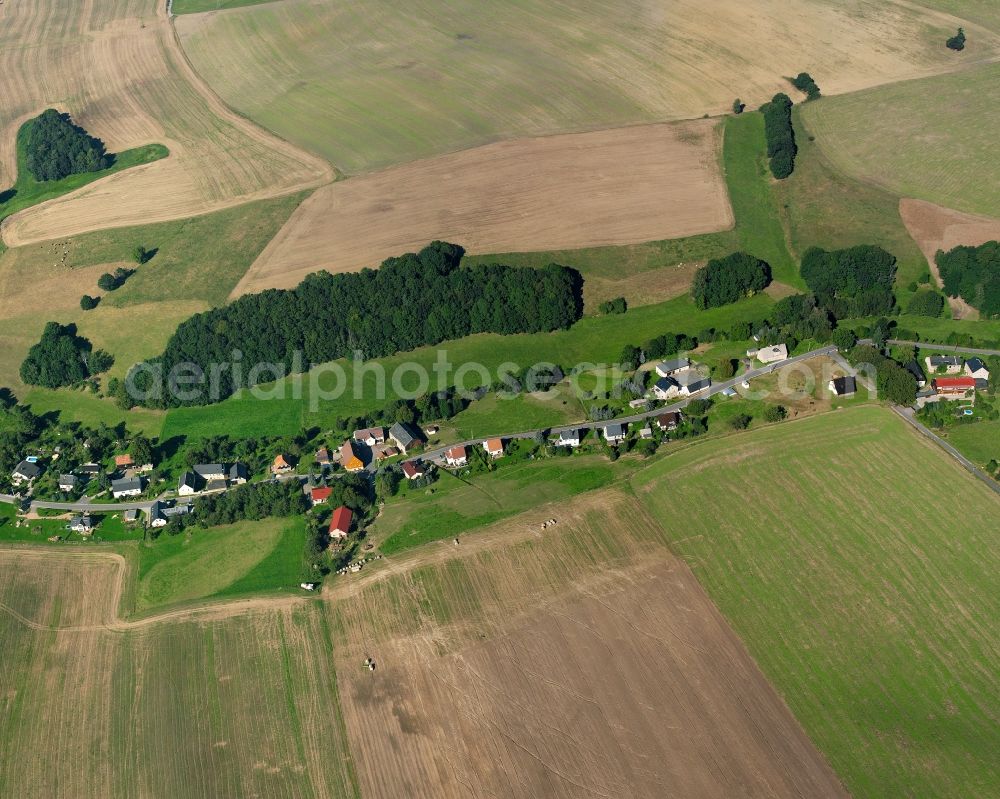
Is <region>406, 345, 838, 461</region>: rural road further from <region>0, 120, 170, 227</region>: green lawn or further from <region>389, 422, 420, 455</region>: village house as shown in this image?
<region>0, 120, 170, 227</region>: green lawn

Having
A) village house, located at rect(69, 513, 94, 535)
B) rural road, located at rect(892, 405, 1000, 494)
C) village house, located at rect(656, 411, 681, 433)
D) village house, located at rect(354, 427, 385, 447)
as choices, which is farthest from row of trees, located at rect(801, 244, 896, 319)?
village house, located at rect(69, 513, 94, 535)

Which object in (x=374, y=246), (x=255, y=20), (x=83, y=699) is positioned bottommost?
(x=83, y=699)

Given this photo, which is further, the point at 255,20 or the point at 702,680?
the point at 255,20

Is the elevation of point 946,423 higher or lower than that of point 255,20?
lower

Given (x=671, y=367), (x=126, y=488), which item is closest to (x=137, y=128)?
(x=126, y=488)

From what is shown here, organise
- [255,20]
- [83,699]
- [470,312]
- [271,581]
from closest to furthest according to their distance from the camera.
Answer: [83,699] < [271,581] < [470,312] < [255,20]

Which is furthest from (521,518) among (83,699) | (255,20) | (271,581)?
(255,20)

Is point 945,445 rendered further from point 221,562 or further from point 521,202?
point 221,562

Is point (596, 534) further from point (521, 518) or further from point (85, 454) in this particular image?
point (85, 454)
